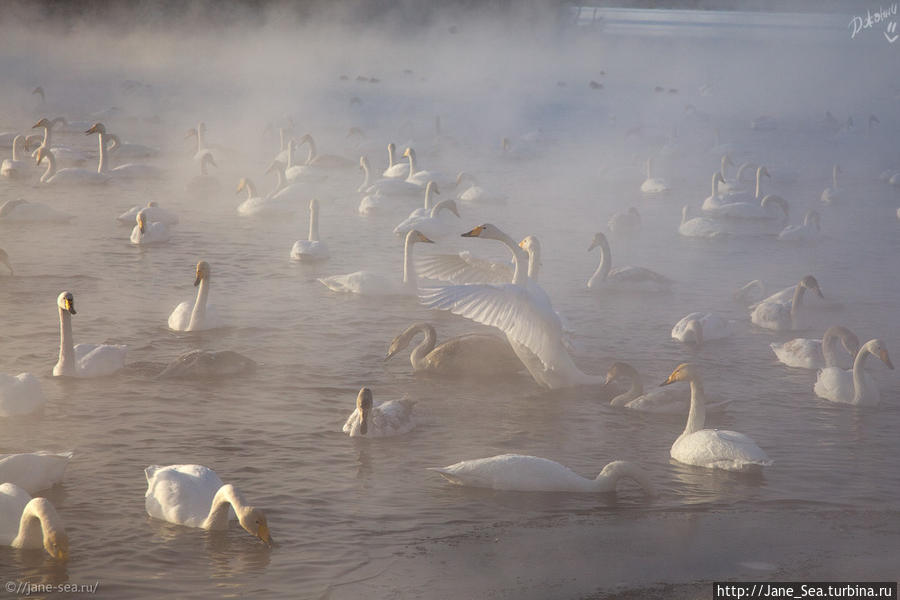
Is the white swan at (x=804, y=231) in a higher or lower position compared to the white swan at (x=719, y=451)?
higher

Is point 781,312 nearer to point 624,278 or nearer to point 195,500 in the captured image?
point 624,278

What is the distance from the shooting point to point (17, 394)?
8.99 m

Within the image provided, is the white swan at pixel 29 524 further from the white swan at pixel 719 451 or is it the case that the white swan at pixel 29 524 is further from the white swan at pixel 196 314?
the white swan at pixel 196 314

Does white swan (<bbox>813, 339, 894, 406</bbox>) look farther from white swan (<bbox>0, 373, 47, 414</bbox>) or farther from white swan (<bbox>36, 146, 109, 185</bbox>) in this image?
white swan (<bbox>36, 146, 109, 185</bbox>)

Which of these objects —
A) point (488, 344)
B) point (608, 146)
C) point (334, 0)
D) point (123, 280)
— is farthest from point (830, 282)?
point (334, 0)

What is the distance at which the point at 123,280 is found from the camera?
1395 cm

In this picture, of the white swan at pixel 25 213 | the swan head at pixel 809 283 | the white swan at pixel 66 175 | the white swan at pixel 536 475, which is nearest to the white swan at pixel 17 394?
the white swan at pixel 536 475

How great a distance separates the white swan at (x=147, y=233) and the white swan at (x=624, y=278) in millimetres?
5781

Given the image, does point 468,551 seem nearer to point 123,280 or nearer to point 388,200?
point 123,280

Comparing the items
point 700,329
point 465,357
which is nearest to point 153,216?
point 465,357

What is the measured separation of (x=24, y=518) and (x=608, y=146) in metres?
25.3

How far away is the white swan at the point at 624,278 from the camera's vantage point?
14273 mm

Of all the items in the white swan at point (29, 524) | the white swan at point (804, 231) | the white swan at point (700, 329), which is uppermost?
the white swan at point (804, 231)

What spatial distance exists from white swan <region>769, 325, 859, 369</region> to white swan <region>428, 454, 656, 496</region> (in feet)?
12.6
